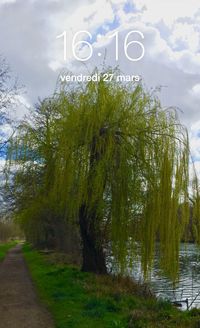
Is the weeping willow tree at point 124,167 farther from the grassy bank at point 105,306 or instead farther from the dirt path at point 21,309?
the dirt path at point 21,309

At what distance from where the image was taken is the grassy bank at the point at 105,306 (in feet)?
28.8

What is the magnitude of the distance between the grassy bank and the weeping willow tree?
95 centimetres

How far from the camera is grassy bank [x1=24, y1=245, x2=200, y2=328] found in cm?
877

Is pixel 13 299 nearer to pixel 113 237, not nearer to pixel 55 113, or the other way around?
pixel 113 237

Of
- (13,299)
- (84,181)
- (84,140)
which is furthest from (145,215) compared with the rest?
(13,299)

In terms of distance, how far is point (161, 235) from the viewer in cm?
1272

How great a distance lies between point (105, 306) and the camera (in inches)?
393

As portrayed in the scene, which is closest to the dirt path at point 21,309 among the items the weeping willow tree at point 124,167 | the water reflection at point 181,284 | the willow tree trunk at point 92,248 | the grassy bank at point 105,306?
the grassy bank at point 105,306

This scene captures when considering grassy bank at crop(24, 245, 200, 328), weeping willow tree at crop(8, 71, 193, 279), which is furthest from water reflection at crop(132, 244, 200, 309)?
grassy bank at crop(24, 245, 200, 328)

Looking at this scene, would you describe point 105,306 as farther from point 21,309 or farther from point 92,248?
point 92,248

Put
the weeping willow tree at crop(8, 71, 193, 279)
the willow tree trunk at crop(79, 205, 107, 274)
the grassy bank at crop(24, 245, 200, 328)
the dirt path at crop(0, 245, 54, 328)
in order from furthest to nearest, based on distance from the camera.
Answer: the willow tree trunk at crop(79, 205, 107, 274) < the weeping willow tree at crop(8, 71, 193, 279) < the dirt path at crop(0, 245, 54, 328) < the grassy bank at crop(24, 245, 200, 328)

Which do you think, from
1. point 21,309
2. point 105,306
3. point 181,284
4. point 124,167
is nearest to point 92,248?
point 124,167

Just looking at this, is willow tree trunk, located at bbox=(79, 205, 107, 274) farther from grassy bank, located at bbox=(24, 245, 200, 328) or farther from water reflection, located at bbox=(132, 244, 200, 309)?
water reflection, located at bbox=(132, 244, 200, 309)

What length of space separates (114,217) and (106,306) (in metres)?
3.78
